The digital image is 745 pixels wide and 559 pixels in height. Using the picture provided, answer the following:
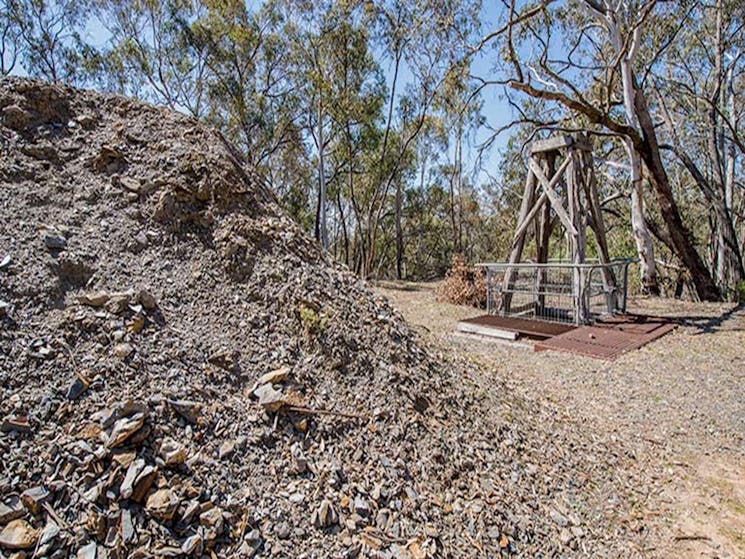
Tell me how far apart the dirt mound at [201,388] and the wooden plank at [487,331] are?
9.14 ft

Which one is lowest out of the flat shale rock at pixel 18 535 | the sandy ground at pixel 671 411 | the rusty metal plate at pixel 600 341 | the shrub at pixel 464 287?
the sandy ground at pixel 671 411

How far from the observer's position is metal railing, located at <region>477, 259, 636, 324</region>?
612 cm

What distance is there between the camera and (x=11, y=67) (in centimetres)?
1291

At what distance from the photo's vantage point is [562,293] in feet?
21.7

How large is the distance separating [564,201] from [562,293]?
5.83 ft

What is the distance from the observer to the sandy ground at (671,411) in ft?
6.41

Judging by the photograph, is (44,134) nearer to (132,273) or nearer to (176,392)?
(132,273)

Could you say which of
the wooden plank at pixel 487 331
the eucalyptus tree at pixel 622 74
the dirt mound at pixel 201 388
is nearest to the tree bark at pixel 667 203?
the eucalyptus tree at pixel 622 74

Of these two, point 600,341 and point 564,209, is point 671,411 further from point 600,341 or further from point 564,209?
Answer: point 564,209

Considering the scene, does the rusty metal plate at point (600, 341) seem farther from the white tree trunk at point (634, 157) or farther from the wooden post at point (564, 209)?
the white tree trunk at point (634, 157)

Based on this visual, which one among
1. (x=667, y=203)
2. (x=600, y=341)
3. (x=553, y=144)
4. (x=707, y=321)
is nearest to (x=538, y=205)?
(x=553, y=144)

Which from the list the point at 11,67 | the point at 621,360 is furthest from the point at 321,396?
the point at 11,67

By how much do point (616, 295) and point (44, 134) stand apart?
26.2ft

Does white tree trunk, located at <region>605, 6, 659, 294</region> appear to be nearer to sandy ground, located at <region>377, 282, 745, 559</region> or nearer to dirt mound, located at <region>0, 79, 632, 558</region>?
sandy ground, located at <region>377, 282, 745, 559</region>
